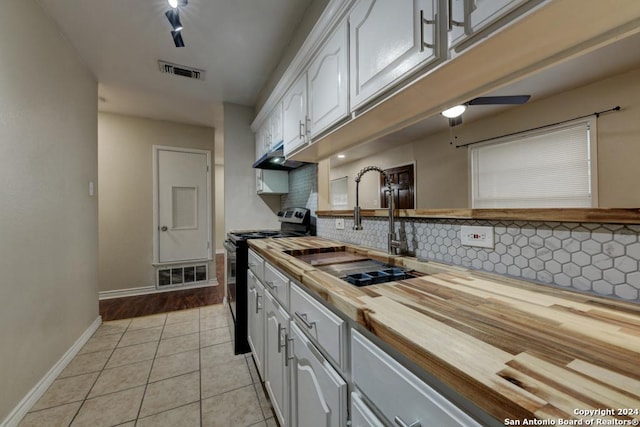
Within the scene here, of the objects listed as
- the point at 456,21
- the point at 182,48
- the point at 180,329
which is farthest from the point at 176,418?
the point at 182,48

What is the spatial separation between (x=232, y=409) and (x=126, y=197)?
10.7ft

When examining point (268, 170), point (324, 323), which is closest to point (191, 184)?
point (268, 170)

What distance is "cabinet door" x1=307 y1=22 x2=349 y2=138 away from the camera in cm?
127

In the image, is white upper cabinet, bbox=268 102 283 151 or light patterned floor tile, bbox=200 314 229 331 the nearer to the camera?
white upper cabinet, bbox=268 102 283 151

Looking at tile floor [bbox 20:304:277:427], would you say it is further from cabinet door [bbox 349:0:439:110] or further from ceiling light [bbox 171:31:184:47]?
ceiling light [bbox 171:31:184:47]

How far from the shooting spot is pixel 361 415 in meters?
0.60

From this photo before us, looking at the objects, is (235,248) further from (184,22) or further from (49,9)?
(49,9)

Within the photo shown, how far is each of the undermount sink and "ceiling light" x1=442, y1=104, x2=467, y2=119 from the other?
724mm

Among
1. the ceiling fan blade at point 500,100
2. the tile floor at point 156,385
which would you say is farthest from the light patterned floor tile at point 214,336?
the ceiling fan blade at point 500,100

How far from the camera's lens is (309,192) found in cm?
249

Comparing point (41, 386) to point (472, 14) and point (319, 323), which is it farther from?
point (472, 14)

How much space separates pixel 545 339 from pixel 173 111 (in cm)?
406

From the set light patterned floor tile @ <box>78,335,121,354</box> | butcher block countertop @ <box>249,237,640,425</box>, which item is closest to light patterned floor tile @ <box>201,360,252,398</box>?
light patterned floor tile @ <box>78,335,121,354</box>

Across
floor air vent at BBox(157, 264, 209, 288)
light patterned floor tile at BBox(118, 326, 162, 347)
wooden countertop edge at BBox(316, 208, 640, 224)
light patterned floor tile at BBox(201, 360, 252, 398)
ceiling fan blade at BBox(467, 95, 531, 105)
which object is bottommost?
light patterned floor tile at BBox(201, 360, 252, 398)
